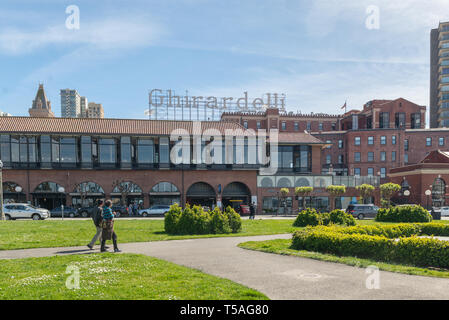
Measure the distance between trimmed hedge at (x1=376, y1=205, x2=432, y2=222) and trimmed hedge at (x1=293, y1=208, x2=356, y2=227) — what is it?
6.81m

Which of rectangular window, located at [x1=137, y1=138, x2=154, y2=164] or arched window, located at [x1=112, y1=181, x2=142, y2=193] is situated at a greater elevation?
rectangular window, located at [x1=137, y1=138, x2=154, y2=164]

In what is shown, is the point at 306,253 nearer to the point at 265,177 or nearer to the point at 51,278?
the point at 51,278

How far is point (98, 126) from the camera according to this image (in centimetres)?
4128

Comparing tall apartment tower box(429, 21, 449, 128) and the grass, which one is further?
tall apartment tower box(429, 21, 449, 128)

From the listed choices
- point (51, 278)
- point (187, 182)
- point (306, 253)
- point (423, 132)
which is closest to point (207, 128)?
point (187, 182)

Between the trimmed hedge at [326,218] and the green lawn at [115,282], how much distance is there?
1202cm

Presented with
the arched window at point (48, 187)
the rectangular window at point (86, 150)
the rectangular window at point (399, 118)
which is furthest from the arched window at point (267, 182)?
the rectangular window at point (399, 118)

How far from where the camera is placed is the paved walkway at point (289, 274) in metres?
6.36

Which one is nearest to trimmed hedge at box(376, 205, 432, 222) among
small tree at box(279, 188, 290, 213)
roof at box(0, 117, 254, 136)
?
small tree at box(279, 188, 290, 213)

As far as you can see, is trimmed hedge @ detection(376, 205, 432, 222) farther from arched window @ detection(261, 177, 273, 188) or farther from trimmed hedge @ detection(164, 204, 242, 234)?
arched window @ detection(261, 177, 273, 188)

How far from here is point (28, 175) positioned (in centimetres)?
3853

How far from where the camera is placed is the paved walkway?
636 centimetres

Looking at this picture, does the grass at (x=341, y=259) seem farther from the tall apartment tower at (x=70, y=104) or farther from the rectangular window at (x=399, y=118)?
the tall apartment tower at (x=70, y=104)

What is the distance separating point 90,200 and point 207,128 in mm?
18037
